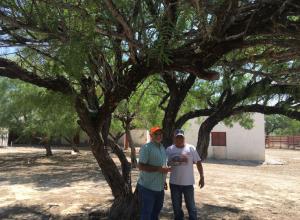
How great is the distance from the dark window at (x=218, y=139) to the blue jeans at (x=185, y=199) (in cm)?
2287

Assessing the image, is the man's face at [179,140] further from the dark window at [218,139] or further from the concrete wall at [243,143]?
the dark window at [218,139]

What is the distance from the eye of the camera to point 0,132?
28469 millimetres

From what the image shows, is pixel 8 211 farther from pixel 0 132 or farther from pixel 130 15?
pixel 0 132

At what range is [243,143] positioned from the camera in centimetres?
2847

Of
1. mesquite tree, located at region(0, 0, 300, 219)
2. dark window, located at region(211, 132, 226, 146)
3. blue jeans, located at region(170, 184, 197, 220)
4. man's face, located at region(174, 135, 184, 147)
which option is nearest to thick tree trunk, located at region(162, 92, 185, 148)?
man's face, located at region(174, 135, 184, 147)

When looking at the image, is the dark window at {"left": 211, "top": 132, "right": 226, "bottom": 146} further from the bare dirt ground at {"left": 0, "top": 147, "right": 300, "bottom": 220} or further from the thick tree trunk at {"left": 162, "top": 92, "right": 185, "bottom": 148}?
the thick tree trunk at {"left": 162, "top": 92, "right": 185, "bottom": 148}

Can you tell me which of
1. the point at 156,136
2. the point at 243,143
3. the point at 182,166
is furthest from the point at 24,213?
the point at 243,143

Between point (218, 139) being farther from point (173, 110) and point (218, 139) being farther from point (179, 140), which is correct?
point (179, 140)

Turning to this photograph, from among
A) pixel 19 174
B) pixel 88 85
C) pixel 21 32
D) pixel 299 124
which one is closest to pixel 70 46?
pixel 21 32

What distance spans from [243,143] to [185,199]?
2226 centimetres

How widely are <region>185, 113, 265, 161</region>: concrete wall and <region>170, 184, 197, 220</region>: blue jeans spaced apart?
2032 centimetres

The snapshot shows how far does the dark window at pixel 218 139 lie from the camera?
2941cm

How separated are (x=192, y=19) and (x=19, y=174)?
14.0m

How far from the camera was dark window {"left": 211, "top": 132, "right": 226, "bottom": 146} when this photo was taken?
2941 cm
